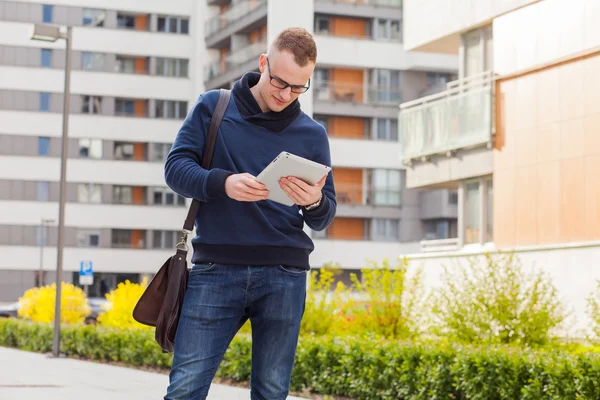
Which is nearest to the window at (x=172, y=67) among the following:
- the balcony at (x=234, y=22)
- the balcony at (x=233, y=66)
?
the balcony at (x=234, y=22)

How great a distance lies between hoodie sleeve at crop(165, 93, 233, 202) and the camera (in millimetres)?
4816

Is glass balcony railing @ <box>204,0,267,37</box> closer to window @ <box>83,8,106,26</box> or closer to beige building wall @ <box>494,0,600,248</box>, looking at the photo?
window @ <box>83,8,106,26</box>

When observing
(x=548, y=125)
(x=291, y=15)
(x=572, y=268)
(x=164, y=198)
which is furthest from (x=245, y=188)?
(x=164, y=198)

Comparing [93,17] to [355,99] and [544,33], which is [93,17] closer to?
[355,99]

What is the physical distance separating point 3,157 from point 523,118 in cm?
4977

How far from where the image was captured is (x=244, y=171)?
5.02 m

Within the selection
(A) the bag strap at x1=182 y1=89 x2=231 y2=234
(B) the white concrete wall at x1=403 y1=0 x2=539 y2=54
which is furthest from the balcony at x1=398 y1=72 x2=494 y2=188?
(A) the bag strap at x1=182 y1=89 x2=231 y2=234

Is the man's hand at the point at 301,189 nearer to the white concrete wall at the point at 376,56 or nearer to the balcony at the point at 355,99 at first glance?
the balcony at the point at 355,99

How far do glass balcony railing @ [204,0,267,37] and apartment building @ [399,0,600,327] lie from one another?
34.9 meters

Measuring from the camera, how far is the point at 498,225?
25203 millimetres

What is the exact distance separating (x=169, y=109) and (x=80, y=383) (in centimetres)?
5686

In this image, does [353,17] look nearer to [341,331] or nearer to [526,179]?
[526,179]

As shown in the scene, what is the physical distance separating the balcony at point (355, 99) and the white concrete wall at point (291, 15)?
3.25ft

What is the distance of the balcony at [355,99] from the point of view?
61.2 m
